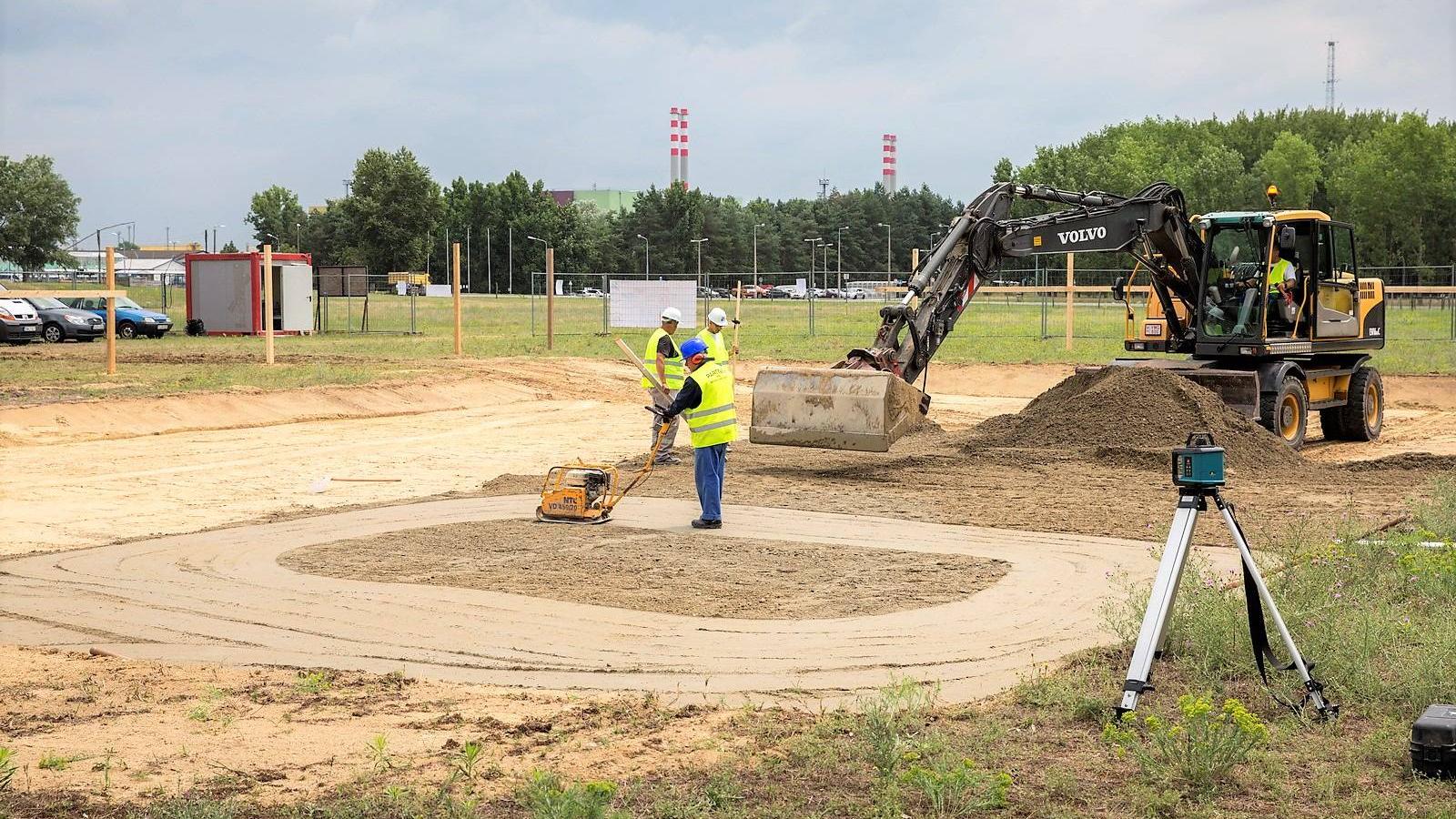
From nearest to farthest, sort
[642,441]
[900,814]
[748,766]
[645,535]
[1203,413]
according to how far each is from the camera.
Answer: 1. [900,814]
2. [748,766]
3. [645,535]
4. [1203,413]
5. [642,441]

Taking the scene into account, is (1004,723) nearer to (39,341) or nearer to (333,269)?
(39,341)

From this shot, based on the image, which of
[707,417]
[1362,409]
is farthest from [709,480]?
[1362,409]

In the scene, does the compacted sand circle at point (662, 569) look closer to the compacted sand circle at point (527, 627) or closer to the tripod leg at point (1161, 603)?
the compacted sand circle at point (527, 627)

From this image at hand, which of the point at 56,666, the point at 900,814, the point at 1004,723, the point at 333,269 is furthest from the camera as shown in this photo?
the point at 333,269

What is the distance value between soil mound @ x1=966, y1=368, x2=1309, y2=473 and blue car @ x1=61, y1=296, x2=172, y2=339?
103ft

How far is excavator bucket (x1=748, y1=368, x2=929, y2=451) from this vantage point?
15.7m

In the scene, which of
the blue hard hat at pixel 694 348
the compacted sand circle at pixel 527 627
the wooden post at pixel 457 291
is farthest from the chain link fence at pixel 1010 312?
the compacted sand circle at pixel 527 627

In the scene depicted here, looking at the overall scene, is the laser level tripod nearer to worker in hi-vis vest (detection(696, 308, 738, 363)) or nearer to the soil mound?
worker in hi-vis vest (detection(696, 308, 738, 363))

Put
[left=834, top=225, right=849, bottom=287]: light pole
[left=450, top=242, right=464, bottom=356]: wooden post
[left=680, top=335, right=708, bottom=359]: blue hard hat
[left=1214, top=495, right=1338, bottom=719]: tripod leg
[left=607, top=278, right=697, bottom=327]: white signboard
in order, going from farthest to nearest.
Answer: [left=834, top=225, right=849, bottom=287]: light pole < [left=607, top=278, right=697, bottom=327]: white signboard < [left=450, top=242, right=464, bottom=356]: wooden post < [left=680, top=335, right=708, bottom=359]: blue hard hat < [left=1214, top=495, right=1338, bottom=719]: tripod leg

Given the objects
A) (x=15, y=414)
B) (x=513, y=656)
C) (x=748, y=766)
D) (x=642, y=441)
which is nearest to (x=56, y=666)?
(x=513, y=656)

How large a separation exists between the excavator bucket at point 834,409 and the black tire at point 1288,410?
533 cm

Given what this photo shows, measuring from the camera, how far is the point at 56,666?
8.19 meters

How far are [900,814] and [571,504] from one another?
307 inches

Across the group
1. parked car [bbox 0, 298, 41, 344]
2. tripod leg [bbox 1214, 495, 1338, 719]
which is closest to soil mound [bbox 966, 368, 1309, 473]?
tripod leg [bbox 1214, 495, 1338, 719]
